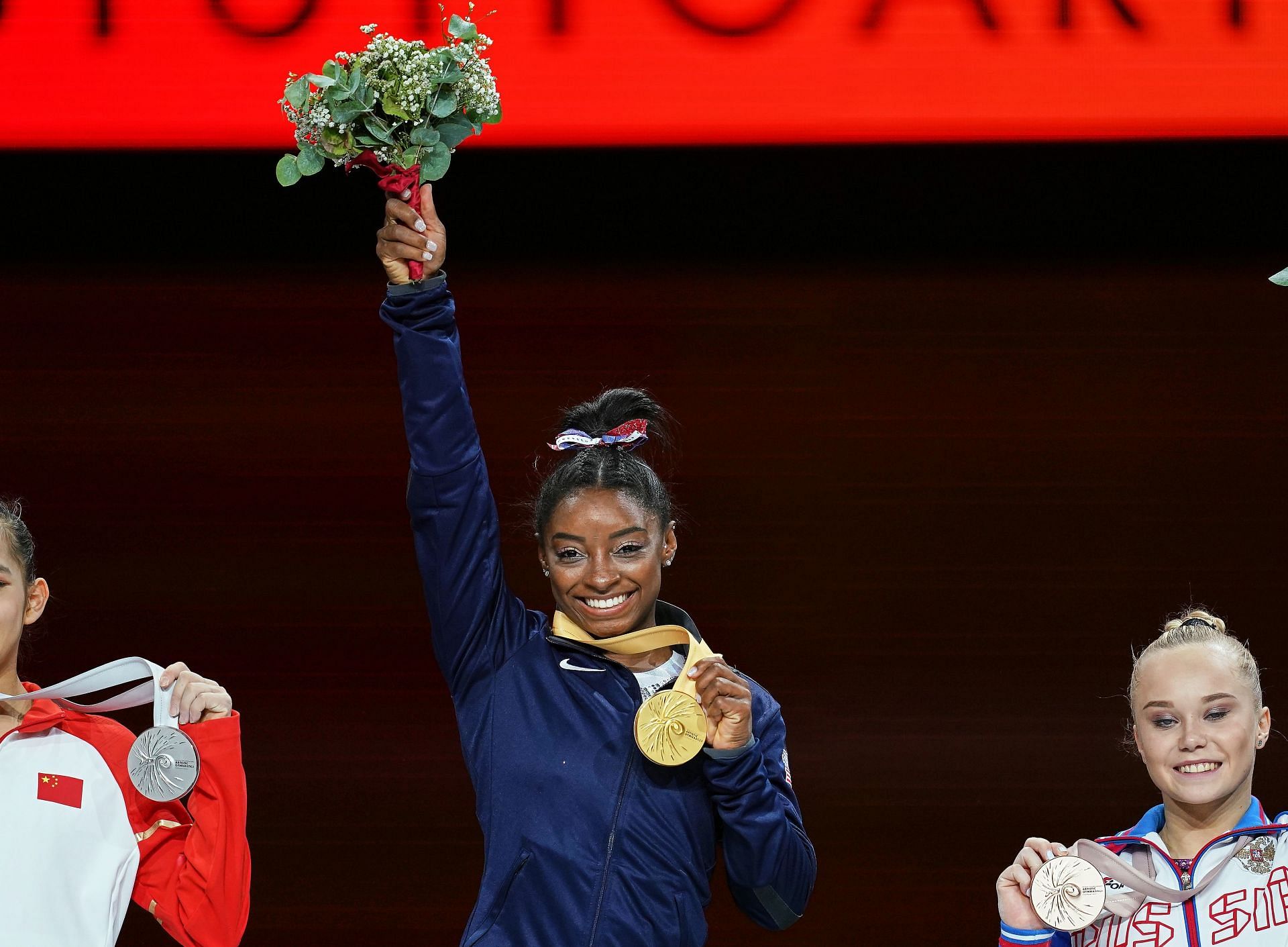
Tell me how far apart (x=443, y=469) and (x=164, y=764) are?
57 centimetres

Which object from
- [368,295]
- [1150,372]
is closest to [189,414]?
[368,295]

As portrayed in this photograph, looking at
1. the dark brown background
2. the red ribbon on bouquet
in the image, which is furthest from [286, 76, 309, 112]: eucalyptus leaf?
the dark brown background

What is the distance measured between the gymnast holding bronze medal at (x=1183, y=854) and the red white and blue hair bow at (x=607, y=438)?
863mm

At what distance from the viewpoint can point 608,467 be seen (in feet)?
8.67

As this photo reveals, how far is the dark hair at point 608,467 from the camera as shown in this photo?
2613 millimetres

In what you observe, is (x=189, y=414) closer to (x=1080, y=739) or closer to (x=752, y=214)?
(x=752, y=214)

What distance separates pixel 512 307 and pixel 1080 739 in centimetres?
175

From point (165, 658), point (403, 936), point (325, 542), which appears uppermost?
point (325, 542)

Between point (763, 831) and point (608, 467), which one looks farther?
point (608, 467)

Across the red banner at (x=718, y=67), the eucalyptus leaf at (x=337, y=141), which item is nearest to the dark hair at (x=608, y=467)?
the eucalyptus leaf at (x=337, y=141)

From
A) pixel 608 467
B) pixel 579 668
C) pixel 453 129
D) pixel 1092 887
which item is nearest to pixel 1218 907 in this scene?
pixel 1092 887

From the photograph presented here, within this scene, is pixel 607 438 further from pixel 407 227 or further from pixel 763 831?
pixel 763 831

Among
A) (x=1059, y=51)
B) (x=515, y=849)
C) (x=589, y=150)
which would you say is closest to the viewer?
(x=515, y=849)

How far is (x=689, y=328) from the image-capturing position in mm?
4137
